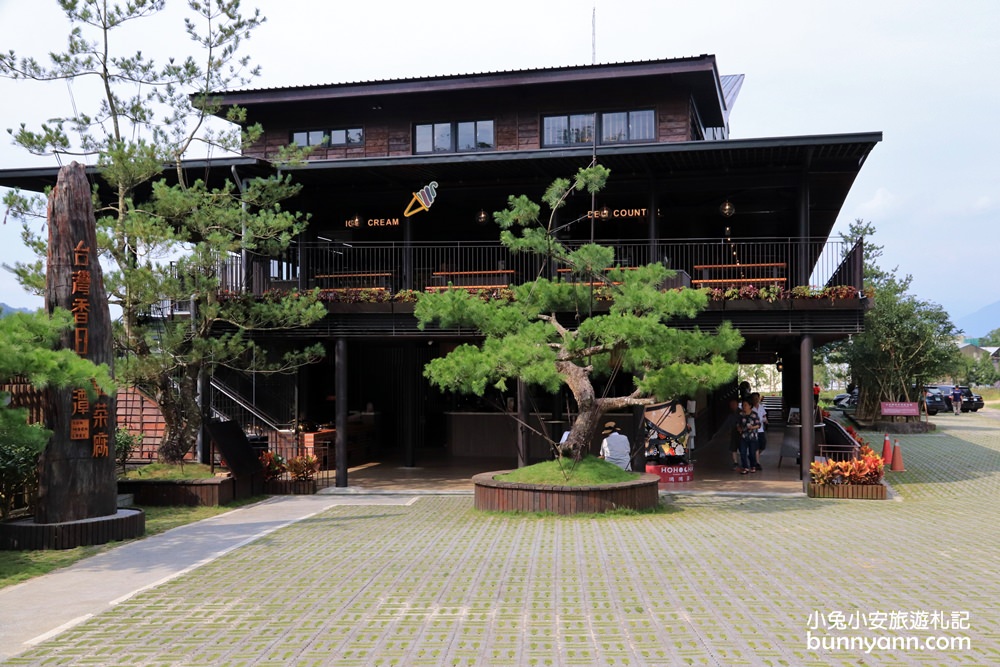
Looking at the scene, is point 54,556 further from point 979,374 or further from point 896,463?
point 979,374

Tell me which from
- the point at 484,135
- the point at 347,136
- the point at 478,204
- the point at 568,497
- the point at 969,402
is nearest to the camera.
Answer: the point at 568,497

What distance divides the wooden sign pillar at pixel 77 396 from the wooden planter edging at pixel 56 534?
8.6 inches

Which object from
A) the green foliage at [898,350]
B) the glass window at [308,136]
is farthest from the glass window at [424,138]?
the green foliage at [898,350]

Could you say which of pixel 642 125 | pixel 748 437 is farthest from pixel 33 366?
pixel 642 125

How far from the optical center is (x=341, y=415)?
17.2m

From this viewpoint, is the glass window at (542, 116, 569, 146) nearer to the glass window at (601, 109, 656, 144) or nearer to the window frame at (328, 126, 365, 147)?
the glass window at (601, 109, 656, 144)

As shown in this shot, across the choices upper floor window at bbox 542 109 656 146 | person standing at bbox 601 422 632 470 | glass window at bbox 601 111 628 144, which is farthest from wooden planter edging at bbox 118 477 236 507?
glass window at bbox 601 111 628 144

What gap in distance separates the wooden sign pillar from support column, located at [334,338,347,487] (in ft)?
18.1

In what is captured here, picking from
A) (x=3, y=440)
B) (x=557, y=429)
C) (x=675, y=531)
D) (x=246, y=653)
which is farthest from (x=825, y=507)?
(x=3, y=440)

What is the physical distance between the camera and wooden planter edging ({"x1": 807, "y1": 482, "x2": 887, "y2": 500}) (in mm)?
14992

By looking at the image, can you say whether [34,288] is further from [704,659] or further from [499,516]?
[704,659]

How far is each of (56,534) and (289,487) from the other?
5.73m

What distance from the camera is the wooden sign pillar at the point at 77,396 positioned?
1106cm

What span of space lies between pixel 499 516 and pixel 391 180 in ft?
27.8
